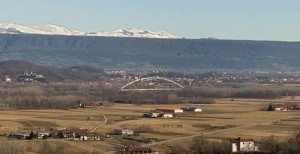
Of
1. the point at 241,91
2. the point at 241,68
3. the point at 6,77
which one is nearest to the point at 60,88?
the point at 241,91

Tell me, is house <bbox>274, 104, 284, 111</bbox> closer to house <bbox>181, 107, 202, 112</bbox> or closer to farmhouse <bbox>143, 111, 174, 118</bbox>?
house <bbox>181, 107, 202, 112</bbox>

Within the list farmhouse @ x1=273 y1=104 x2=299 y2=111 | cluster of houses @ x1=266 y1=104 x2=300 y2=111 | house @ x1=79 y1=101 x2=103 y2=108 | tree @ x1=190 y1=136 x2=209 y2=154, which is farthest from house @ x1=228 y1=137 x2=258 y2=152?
house @ x1=79 y1=101 x2=103 y2=108

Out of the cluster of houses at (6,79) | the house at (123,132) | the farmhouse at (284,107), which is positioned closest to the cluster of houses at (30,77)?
the cluster of houses at (6,79)

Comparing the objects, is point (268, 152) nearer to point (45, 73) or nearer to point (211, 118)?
point (211, 118)

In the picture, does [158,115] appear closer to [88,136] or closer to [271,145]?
[88,136]

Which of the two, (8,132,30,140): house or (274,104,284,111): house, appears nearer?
(8,132,30,140): house

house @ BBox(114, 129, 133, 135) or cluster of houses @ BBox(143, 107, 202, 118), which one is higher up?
cluster of houses @ BBox(143, 107, 202, 118)
